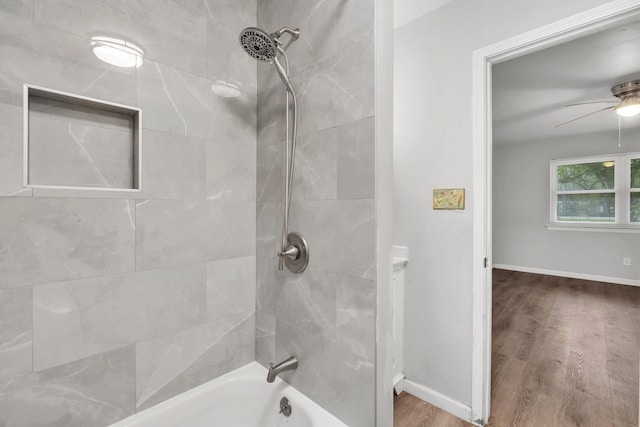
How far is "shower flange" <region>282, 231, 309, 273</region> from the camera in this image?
1.17 m

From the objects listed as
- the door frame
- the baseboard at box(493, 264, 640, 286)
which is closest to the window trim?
the baseboard at box(493, 264, 640, 286)

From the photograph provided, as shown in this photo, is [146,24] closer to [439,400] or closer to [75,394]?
[75,394]

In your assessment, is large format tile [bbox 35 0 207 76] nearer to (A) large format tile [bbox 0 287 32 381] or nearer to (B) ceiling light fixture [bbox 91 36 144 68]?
(B) ceiling light fixture [bbox 91 36 144 68]

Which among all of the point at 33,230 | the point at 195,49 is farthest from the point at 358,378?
the point at 195,49

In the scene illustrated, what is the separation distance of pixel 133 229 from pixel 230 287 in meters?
0.52

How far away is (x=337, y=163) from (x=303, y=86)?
42cm

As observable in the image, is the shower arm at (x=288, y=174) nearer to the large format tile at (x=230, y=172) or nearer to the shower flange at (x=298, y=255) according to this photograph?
the shower flange at (x=298, y=255)

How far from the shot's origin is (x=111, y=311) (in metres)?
1.00

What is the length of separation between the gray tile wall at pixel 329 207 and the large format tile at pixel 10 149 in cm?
→ 87

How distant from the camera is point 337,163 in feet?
3.46

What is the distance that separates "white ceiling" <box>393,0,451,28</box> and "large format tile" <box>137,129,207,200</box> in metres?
1.61

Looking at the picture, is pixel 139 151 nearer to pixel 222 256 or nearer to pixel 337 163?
pixel 222 256

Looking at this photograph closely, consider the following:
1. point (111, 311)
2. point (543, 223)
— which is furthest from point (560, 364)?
point (543, 223)

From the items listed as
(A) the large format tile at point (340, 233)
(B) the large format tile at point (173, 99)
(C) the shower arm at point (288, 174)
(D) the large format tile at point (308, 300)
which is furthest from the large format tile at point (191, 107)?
(D) the large format tile at point (308, 300)
